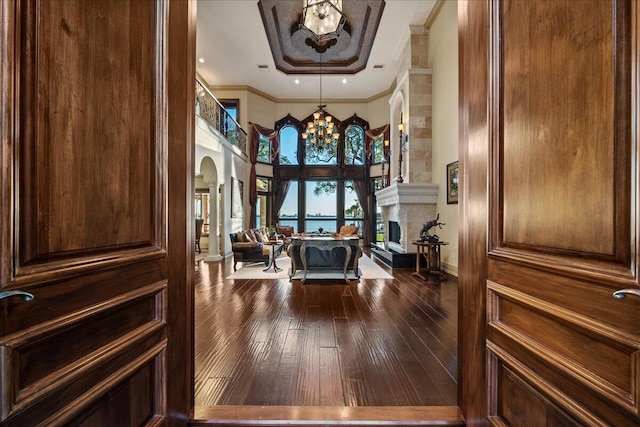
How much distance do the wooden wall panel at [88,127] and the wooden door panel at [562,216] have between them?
4.51ft

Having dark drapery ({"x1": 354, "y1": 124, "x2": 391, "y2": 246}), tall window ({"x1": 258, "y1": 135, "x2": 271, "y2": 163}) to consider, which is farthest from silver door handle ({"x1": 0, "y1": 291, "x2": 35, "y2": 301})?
dark drapery ({"x1": 354, "y1": 124, "x2": 391, "y2": 246})

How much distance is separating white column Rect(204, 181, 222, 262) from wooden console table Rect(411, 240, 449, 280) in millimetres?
4818

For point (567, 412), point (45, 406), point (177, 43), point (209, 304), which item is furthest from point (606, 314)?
point (209, 304)

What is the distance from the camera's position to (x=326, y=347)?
2451 mm

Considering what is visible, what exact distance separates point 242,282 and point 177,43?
4.18 metres

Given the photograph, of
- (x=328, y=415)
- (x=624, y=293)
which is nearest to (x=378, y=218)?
(x=328, y=415)

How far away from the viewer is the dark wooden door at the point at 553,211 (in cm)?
72

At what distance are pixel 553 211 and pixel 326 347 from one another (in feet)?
6.60

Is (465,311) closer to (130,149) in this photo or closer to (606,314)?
(606,314)

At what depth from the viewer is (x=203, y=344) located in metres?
2.52

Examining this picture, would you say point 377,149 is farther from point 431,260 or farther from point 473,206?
point 473,206

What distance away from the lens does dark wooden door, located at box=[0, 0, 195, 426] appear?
66 cm

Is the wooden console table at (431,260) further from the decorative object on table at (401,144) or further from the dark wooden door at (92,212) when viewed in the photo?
the dark wooden door at (92,212)

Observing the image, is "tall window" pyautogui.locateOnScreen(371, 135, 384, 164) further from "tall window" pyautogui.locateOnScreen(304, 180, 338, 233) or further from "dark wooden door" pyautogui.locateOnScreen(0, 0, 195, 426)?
"dark wooden door" pyautogui.locateOnScreen(0, 0, 195, 426)
